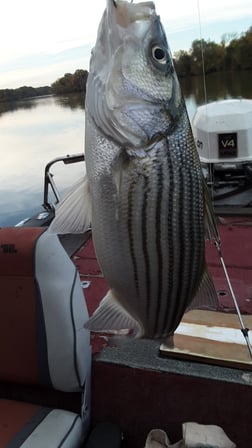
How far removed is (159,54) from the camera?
0.92 meters

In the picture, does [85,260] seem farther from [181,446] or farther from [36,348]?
[181,446]

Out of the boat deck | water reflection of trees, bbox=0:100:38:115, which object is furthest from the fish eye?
water reflection of trees, bbox=0:100:38:115

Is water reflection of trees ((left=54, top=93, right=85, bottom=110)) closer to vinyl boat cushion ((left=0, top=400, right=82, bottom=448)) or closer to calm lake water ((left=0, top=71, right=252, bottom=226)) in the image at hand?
vinyl boat cushion ((left=0, top=400, right=82, bottom=448))

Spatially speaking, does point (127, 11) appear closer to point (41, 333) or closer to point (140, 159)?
point (140, 159)

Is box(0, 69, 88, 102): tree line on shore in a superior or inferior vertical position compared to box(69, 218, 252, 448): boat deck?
superior

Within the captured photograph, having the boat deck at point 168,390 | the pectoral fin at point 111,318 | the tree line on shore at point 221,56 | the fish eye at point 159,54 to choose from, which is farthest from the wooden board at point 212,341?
the tree line on shore at point 221,56

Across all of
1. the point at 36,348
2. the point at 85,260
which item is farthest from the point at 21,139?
the point at 36,348

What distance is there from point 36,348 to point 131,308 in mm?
1145

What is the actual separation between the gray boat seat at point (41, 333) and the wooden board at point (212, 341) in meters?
0.42

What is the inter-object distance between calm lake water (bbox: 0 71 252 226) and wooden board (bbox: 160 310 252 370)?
432 centimetres

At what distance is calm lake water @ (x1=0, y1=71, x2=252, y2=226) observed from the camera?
356 inches

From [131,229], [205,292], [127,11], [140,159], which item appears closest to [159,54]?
[127,11]

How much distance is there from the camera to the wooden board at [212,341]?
6.56 ft

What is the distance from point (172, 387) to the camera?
2.02 meters
